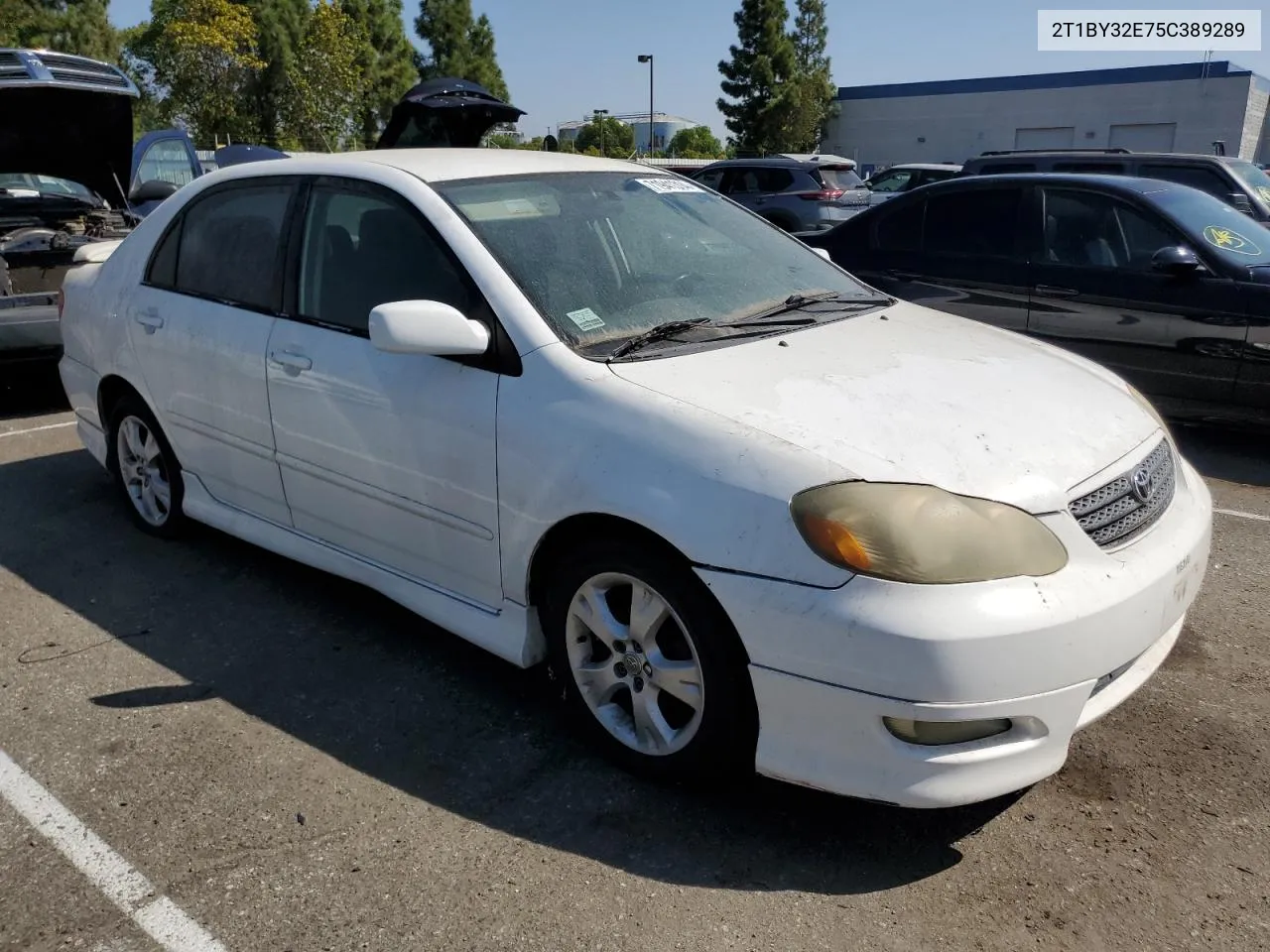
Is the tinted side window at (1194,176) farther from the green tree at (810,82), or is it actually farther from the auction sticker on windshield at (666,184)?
the green tree at (810,82)

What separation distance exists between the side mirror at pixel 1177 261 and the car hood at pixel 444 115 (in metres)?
7.25

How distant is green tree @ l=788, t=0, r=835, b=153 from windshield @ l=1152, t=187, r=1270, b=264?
48.1m

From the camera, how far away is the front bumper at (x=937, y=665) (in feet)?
7.29

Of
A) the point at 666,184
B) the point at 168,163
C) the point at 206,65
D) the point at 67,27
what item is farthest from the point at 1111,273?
the point at 67,27

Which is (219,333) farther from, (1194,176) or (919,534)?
(1194,176)

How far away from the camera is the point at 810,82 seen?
5219 cm

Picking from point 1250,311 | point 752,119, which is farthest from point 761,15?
point 1250,311

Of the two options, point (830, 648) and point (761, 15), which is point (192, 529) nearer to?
point (830, 648)

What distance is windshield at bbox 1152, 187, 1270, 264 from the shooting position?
5.97 meters

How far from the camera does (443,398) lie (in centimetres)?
303

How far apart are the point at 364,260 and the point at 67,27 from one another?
145 feet

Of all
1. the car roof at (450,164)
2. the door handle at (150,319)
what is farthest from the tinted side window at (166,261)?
the car roof at (450,164)

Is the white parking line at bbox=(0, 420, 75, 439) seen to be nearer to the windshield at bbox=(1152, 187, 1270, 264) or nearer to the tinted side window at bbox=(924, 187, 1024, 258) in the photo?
the tinted side window at bbox=(924, 187, 1024, 258)

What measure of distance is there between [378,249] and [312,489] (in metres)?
0.84
